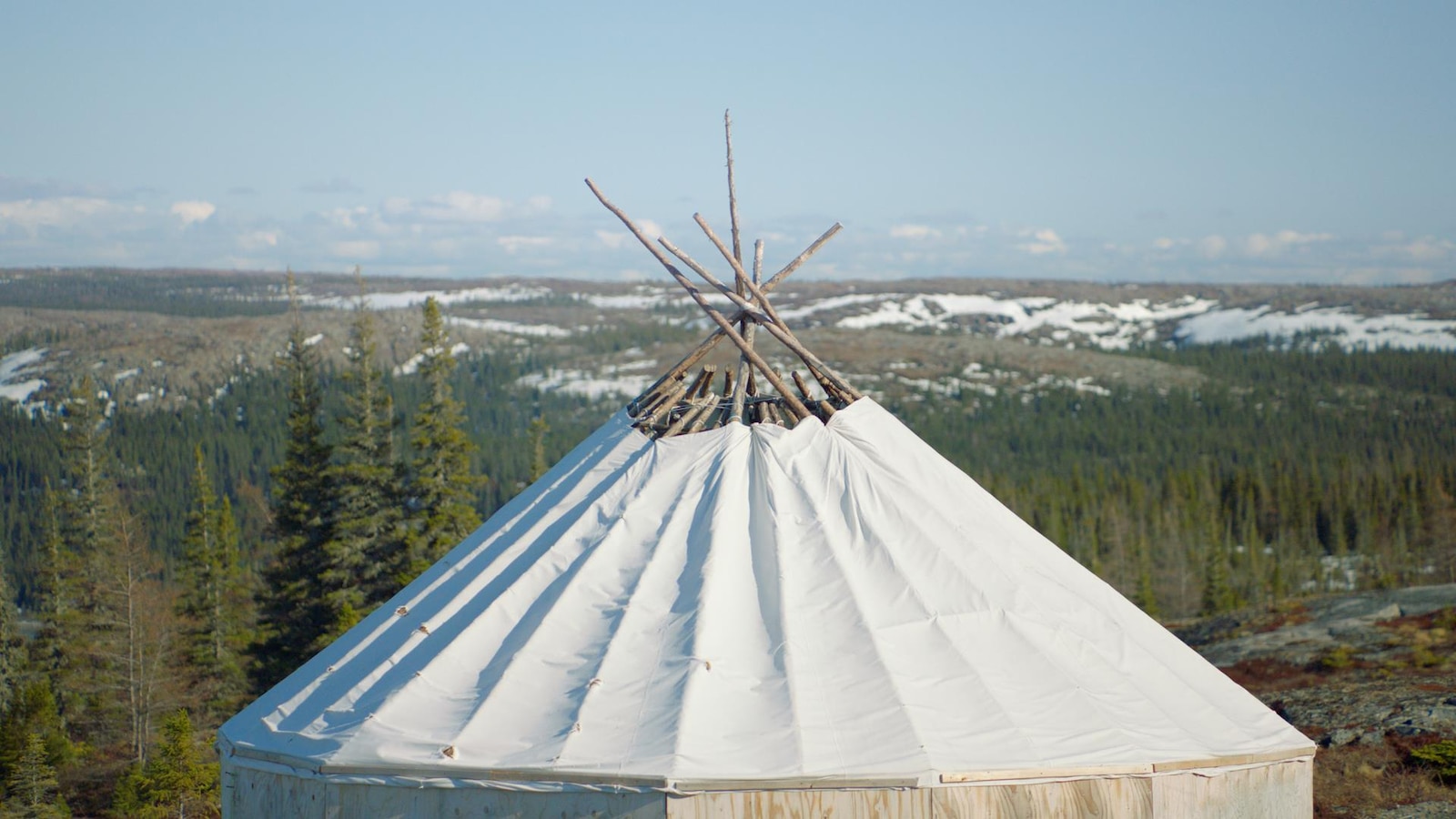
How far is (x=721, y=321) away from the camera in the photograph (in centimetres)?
1200

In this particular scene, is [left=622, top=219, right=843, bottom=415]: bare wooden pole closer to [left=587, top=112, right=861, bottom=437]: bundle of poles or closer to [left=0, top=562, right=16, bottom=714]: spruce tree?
[left=587, top=112, right=861, bottom=437]: bundle of poles

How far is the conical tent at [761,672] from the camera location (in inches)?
316

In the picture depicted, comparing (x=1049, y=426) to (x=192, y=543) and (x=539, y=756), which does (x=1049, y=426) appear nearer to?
(x=192, y=543)

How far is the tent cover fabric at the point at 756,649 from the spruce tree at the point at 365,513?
21083 millimetres

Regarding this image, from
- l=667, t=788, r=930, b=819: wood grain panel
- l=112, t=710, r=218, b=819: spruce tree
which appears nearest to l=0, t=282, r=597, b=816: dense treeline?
l=112, t=710, r=218, b=819: spruce tree

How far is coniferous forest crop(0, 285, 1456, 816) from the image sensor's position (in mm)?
31328

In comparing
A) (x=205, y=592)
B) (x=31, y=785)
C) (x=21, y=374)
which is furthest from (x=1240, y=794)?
(x=21, y=374)

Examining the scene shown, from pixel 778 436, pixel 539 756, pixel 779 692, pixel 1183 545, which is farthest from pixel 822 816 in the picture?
pixel 1183 545

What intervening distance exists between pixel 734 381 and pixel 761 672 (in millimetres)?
3568

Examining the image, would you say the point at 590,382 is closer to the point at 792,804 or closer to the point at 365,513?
the point at 365,513

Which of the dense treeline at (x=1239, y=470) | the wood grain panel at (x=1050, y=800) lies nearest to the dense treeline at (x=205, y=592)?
the wood grain panel at (x=1050, y=800)

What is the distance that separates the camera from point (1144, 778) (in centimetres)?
851

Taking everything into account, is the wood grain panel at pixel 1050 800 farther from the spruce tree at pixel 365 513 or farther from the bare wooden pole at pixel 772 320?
the spruce tree at pixel 365 513

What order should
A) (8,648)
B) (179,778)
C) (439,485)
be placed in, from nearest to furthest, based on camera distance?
(179,778), (439,485), (8,648)
